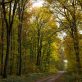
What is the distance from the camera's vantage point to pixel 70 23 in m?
Answer: 28.7

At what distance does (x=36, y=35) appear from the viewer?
5425 centimetres

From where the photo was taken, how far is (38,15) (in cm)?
5200

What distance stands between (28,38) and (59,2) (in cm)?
2608

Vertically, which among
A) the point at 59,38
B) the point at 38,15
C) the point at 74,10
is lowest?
the point at 59,38

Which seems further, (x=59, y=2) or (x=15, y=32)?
(x=15, y=32)

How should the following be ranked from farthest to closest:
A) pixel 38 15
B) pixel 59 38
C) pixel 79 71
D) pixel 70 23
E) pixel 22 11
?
pixel 38 15, pixel 59 38, pixel 22 11, pixel 70 23, pixel 79 71

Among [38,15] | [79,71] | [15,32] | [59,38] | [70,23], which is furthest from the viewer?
[38,15]

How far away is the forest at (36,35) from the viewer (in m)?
23.5

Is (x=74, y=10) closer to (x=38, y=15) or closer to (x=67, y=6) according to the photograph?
(x=67, y=6)

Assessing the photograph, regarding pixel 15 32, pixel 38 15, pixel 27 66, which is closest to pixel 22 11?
pixel 15 32

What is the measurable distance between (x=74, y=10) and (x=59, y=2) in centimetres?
219

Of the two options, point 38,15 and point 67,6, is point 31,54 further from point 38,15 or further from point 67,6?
point 67,6

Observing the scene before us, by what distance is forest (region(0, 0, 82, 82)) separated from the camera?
924 inches

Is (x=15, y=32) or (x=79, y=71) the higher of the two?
(x=15, y=32)
